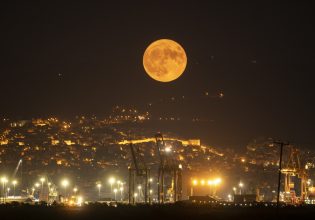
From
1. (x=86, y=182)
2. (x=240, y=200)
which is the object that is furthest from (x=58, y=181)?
(x=240, y=200)

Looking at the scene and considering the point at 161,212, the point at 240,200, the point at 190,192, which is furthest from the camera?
the point at 190,192

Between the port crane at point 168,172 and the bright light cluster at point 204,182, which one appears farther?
the bright light cluster at point 204,182

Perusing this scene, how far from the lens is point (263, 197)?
570ft

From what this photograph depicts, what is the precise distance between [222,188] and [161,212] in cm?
12736

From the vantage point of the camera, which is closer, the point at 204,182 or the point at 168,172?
the point at 168,172

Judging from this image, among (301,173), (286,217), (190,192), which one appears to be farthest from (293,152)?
(286,217)

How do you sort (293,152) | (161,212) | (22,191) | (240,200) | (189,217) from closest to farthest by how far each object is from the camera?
(189,217)
(161,212)
(240,200)
(293,152)
(22,191)

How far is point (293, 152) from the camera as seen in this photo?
125 meters

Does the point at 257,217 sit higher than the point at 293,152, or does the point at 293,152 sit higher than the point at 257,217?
the point at 293,152

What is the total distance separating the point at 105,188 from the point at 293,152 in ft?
252

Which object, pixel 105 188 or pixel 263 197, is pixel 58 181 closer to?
pixel 105 188

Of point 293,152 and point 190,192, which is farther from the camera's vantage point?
point 190,192

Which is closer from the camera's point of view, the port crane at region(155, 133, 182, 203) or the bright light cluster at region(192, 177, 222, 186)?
the port crane at region(155, 133, 182, 203)

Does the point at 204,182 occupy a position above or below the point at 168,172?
below
